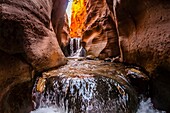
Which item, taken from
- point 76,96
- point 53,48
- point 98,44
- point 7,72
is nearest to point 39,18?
point 53,48

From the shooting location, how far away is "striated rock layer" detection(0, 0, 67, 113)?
10.8ft

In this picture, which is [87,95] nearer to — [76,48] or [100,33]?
[100,33]

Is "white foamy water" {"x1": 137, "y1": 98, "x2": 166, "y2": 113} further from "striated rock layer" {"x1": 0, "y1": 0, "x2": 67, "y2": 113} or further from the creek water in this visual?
"striated rock layer" {"x1": 0, "y1": 0, "x2": 67, "y2": 113}

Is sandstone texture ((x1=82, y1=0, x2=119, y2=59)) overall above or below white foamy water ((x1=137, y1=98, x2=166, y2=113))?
above

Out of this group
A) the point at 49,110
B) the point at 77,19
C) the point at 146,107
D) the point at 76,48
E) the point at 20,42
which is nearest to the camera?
the point at 20,42

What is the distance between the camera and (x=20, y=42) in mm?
3666

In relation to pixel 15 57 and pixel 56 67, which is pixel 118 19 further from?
pixel 15 57

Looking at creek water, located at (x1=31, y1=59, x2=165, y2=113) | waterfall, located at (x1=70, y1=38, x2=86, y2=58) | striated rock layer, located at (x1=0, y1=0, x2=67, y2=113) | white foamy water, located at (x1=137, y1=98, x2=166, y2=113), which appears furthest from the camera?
waterfall, located at (x1=70, y1=38, x2=86, y2=58)

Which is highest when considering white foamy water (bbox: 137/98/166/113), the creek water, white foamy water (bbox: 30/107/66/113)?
the creek water

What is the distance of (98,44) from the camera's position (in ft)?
35.1

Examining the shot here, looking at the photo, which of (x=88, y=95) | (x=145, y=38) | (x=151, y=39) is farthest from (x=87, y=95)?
(x=145, y=38)

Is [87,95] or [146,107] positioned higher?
[87,95]

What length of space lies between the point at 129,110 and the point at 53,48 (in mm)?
3135

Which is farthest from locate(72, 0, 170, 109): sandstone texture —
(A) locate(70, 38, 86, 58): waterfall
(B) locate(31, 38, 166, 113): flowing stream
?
(A) locate(70, 38, 86, 58): waterfall
